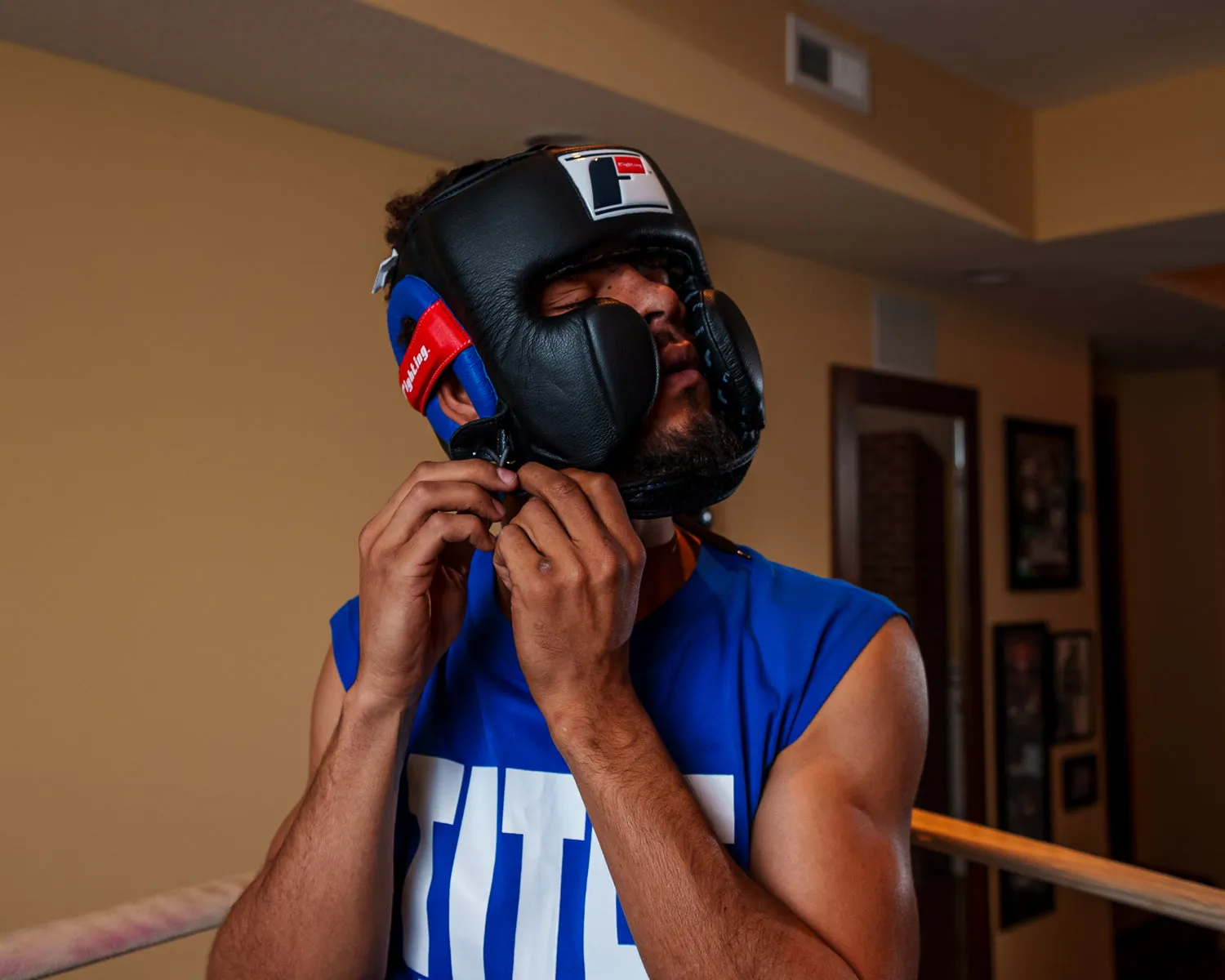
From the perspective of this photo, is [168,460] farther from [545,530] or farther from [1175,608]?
[1175,608]

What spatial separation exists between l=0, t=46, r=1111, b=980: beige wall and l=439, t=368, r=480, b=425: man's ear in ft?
3.90

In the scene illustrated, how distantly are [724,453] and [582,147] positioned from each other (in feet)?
1.12

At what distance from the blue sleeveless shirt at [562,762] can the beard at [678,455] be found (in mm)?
152

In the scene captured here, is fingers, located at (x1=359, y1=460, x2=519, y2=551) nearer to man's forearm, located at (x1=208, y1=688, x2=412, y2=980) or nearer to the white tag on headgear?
man's forearm, located at (x1=208, y1=688, x2=412, y2=980)

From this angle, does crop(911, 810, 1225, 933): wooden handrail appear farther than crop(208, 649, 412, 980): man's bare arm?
Yes

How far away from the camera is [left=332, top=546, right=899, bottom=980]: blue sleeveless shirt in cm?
96

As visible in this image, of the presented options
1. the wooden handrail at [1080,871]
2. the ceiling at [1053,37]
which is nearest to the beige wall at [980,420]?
the ceiling at [1053,37]

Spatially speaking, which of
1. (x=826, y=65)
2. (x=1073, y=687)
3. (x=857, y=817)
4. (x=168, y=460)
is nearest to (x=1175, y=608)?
(x=1073, y=687)

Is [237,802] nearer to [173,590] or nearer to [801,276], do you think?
[173,590]

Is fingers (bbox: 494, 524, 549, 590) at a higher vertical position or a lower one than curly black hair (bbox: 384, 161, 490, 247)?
lower

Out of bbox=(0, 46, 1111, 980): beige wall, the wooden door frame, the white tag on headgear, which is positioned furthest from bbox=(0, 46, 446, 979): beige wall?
the wooden door frame

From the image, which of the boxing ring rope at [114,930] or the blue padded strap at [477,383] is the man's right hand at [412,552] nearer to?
the blue padded strap at [477,383]

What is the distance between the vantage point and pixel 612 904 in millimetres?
951

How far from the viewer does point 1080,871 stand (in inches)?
47.8
